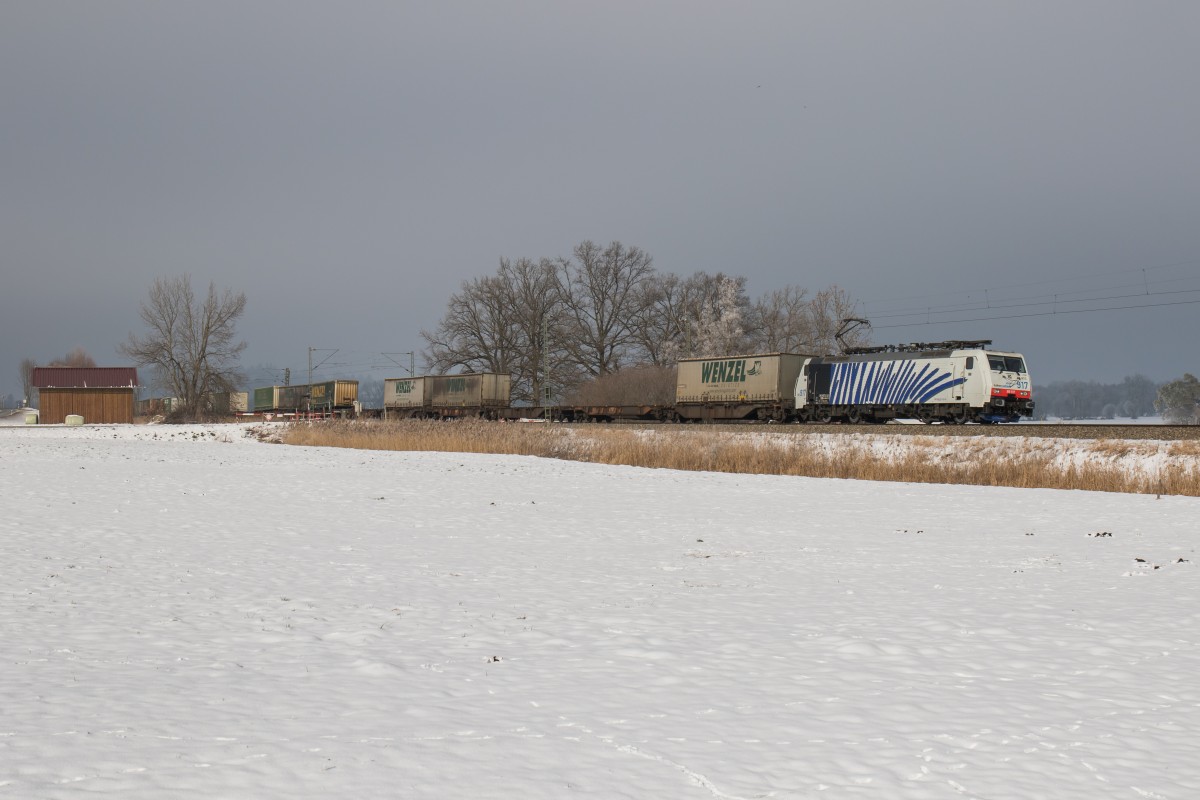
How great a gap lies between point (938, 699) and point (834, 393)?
3866 centimetres

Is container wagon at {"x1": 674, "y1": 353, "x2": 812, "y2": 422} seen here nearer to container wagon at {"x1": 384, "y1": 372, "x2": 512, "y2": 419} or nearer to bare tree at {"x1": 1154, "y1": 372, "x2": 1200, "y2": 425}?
container wagon at {"x1": 384, "y1": 372, "x2": 512, "y2": 419}

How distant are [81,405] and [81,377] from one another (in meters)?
3.53

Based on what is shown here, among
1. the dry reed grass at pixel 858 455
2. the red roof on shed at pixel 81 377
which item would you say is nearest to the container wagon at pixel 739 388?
the dry reed grass at pixel 858 455

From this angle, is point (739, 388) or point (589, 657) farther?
point (739, 388)

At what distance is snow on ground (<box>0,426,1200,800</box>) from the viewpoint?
14.1 feet

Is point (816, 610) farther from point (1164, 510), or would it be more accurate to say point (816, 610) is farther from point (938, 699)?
point (1164, 510)

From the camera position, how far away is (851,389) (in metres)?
42.6

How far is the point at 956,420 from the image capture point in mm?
39250

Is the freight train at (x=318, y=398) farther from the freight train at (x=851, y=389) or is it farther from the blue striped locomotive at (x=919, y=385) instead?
the blue striped locomotive at (x=919, y=385)

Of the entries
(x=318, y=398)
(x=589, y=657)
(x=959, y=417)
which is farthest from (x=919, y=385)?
(x=318, y=398)

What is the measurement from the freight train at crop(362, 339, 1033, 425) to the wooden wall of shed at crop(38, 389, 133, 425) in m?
30.8

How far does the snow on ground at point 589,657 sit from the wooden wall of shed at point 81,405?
61260 mm

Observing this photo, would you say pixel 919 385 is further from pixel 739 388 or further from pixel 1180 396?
pixel 1180 396

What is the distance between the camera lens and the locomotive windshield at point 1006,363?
3850 cm
